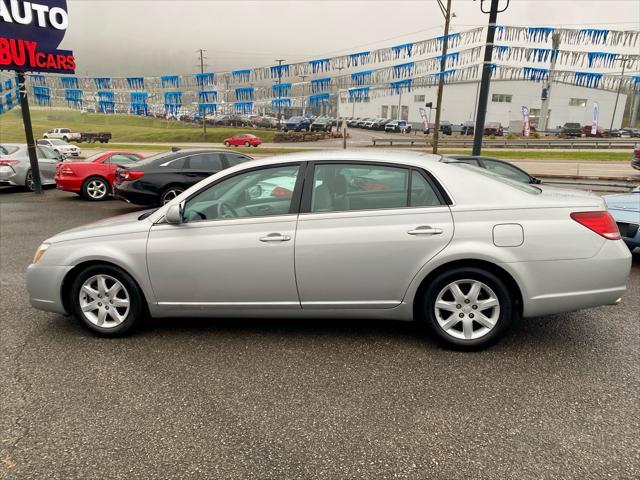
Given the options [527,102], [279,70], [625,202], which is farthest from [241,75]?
[527,102]

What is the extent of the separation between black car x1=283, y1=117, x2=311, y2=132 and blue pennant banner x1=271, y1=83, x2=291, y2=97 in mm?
34129

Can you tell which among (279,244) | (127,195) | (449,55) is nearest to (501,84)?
(449,55)

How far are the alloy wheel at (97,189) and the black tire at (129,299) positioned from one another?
906cm

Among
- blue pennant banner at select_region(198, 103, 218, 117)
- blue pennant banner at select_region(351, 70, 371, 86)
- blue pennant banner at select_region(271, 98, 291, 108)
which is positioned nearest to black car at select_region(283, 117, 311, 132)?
blue pennant banner at select_region(198, 103, 218, 117)

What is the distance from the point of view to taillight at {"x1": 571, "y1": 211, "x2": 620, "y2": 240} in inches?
126

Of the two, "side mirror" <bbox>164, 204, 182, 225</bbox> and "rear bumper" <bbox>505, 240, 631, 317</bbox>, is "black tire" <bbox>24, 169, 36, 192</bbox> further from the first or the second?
"rear bumper" <bbox>505, 240, 631, 317</bbox>

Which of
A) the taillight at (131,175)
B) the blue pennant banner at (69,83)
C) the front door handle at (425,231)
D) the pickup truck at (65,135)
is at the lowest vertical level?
the pickup truck at (65,135)

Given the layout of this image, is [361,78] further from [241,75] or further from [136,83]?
[136,83]

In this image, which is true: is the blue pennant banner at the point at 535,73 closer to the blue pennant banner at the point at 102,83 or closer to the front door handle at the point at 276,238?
the front door handle at the point at 276,238

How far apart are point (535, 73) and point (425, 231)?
38.3 ft

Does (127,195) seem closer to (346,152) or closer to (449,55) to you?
(346,152)

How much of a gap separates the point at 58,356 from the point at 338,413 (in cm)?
229

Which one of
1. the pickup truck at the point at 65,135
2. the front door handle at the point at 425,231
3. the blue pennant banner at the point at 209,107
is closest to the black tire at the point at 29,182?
the front door handle at the point at 425,231

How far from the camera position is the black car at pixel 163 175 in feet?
30.8
